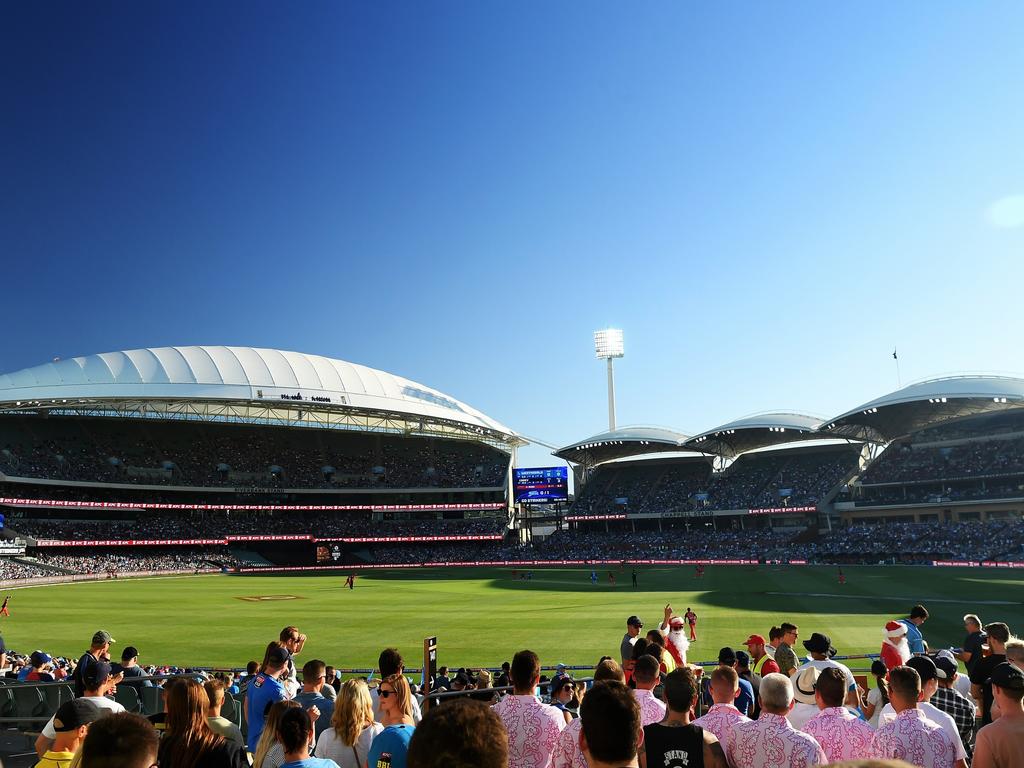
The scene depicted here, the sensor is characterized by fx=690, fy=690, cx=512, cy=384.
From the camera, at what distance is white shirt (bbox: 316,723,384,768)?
5.72 metres

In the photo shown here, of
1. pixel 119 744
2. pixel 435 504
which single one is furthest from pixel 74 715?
pixel 435 504

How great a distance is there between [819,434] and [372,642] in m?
70.4

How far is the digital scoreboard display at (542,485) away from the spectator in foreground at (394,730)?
87.3 metres

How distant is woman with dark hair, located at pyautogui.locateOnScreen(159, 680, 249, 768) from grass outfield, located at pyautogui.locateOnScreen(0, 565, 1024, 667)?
18.9 metres

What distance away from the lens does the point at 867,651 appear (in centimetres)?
2284

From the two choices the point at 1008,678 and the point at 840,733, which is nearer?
the point at 1008,678

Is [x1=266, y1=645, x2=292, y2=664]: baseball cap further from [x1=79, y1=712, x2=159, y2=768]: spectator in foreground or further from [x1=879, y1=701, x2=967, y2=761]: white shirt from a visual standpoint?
[x1=879, y1=701, x2=967, y2=761]: white shirt

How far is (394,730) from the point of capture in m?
5.16

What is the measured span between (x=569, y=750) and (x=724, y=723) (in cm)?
129

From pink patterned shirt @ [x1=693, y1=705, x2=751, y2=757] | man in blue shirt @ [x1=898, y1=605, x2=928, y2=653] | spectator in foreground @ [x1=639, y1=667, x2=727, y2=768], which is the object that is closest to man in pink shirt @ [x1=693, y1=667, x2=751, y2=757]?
pink patterned shirt @ [x1=693, y1=705, x2=751, y2=757]

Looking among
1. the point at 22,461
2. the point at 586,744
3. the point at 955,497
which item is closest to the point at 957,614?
the point at 586,744

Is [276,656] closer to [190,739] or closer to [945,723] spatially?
[190,739]

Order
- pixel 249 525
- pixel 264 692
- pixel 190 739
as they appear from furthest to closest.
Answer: pixel 249 525 < pixel 264 692 < pixel 190 739

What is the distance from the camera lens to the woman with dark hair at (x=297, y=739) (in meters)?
4.61
